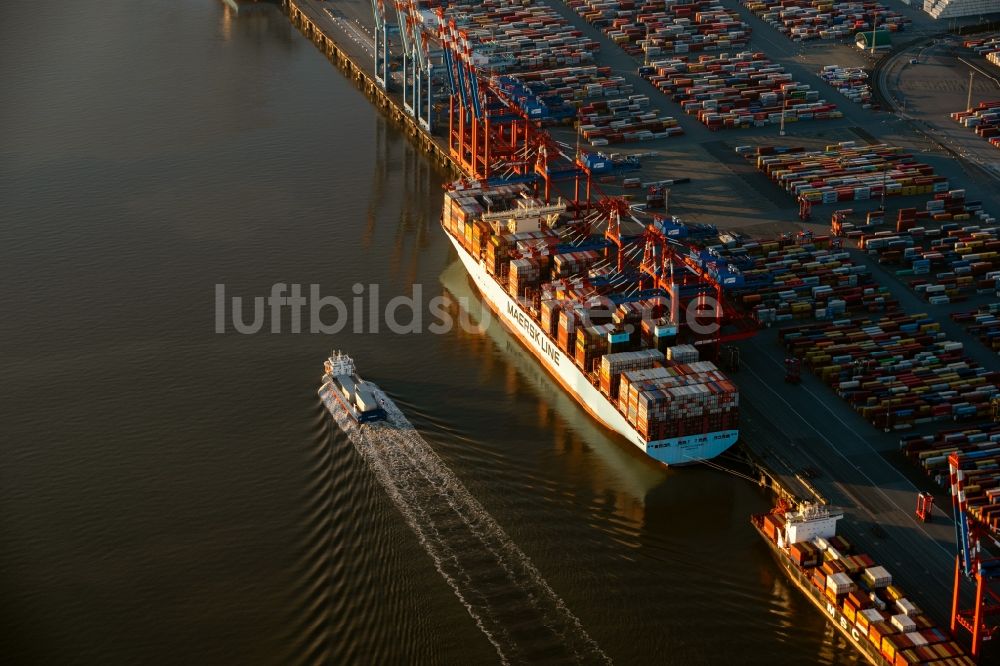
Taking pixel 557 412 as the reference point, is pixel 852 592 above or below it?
below

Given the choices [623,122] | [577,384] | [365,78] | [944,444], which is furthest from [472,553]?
[365,78]

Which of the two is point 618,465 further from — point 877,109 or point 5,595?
point 877,109

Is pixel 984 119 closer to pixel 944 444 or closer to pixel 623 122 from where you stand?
pixel 623 122

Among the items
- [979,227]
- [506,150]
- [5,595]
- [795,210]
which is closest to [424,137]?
[506,150]

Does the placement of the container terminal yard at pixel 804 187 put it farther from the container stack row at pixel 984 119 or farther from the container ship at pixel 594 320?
the container ship at pixel 594 320

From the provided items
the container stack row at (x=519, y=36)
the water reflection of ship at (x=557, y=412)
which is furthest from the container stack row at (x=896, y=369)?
the container stack row at (x=519, y=36)

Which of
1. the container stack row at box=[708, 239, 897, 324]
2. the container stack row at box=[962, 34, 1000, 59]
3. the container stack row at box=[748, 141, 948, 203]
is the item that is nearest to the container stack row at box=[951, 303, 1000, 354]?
the container stack row at box=[708, 239, 897, 324]

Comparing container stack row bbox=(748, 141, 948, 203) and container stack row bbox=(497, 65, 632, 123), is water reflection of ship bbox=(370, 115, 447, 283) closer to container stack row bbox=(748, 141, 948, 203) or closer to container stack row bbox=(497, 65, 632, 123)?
container stack row bbox=(497, 65, 632, 123)
